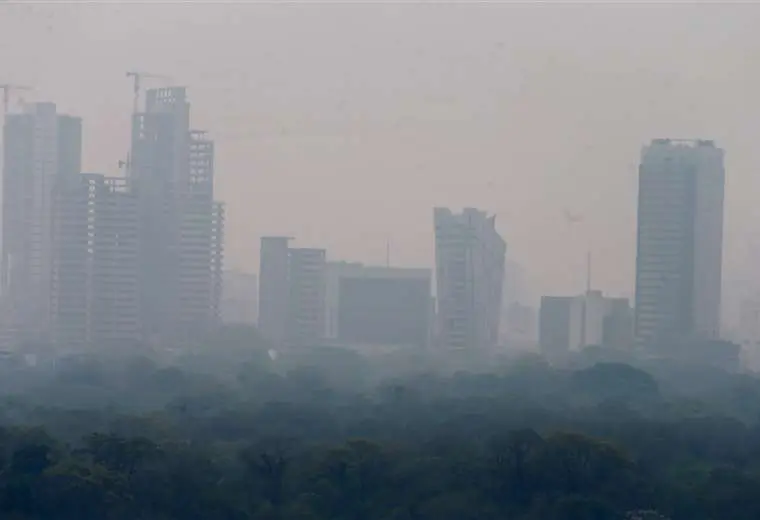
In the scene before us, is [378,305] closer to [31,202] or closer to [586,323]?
[586,323]

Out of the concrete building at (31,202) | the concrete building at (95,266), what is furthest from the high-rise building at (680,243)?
the concrete building at (31,202)

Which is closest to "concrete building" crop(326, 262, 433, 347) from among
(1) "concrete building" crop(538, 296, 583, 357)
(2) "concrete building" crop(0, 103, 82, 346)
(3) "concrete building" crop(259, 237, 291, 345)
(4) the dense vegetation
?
(3) "concrete building" crop(259, 237, 291, 345)

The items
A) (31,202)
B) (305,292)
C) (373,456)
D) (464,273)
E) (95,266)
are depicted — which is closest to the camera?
(373,456)

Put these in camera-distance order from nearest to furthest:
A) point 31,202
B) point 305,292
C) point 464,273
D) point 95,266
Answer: point 95,266, point 464,273, point 305,292, point 31,202

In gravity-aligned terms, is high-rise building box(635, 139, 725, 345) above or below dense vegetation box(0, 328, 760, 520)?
above

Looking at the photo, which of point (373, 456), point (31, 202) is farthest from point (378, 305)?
point (373, 456)

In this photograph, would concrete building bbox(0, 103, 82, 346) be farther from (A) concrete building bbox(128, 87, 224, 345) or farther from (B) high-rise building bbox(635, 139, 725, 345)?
(B) high-rise building bbox(635, 139, 725, 345)
